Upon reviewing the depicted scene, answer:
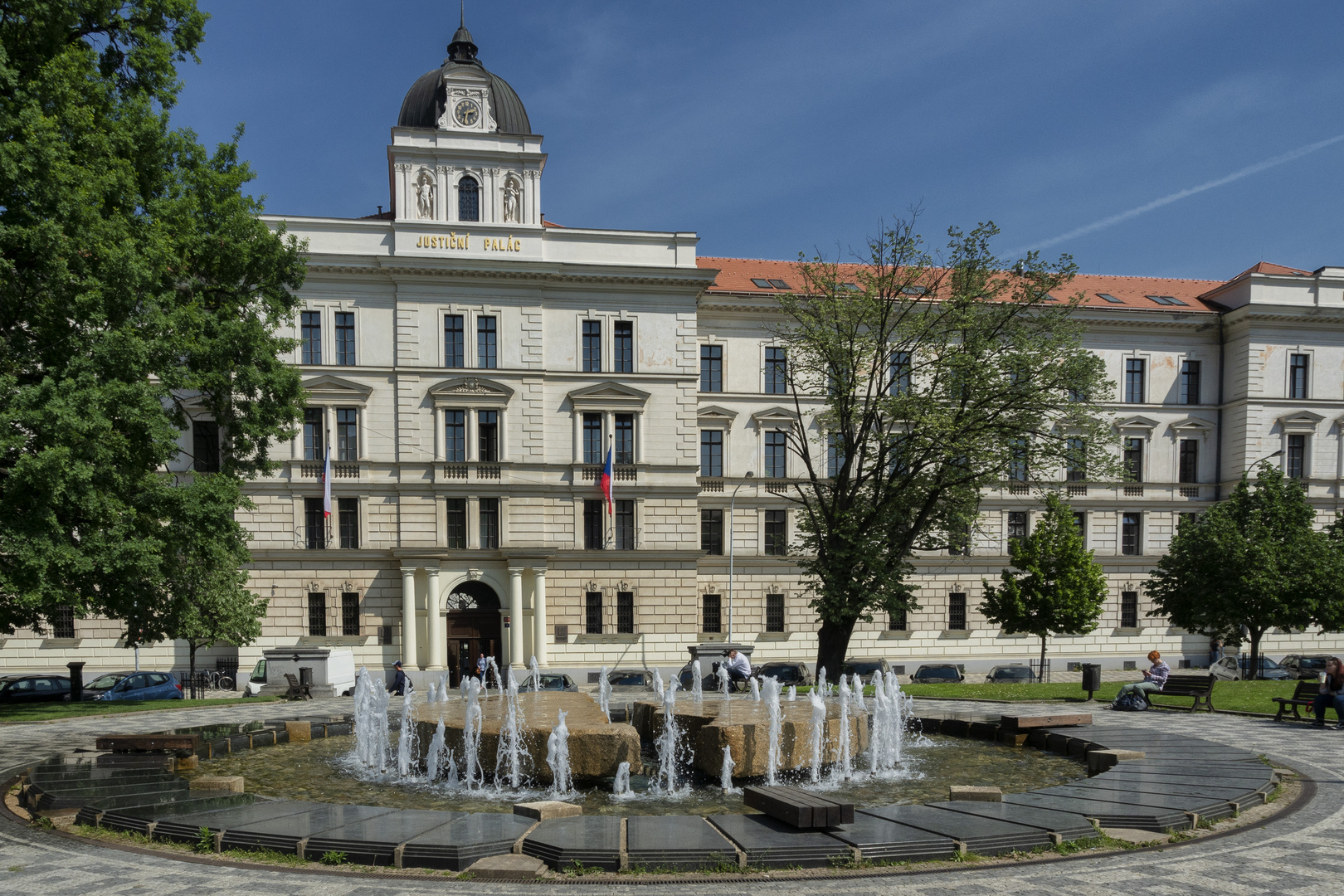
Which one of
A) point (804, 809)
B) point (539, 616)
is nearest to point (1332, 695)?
point (804, 809)

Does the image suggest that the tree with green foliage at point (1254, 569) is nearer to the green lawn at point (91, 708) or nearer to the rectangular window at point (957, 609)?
the rectangular window at point (957, 609)

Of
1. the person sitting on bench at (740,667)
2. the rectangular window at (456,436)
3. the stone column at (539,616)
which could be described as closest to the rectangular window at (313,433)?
the rectangular window at (456,436)

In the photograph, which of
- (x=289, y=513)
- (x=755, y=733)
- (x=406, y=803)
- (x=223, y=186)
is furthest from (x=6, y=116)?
(x=289, y=513)

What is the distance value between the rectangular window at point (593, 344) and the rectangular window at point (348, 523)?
10875mm

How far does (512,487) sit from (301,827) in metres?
27.0

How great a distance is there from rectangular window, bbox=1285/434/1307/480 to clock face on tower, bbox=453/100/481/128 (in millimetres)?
39680

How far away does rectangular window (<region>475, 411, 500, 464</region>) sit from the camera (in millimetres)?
35438

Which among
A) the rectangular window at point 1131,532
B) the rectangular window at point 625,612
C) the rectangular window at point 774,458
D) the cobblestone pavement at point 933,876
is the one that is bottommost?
the rectangular window at point 625,612

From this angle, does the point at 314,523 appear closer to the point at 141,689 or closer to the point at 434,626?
the point at 434,626

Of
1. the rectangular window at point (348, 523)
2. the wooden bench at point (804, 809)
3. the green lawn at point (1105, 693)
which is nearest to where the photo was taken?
the wooden bench at point (804, 809)

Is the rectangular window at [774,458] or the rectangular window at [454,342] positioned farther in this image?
the rectangular window at [774,458]

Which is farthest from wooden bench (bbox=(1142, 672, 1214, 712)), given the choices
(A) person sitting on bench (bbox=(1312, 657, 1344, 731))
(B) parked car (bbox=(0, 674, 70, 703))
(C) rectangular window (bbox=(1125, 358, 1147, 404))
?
(B) parked car (bbox=(0, 674, 70, 703))

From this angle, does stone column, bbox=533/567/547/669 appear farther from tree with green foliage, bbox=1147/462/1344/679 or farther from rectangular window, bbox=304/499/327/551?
tree with green foliage, bbox=1147/462/1344/679

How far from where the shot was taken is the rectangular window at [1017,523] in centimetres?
4153
